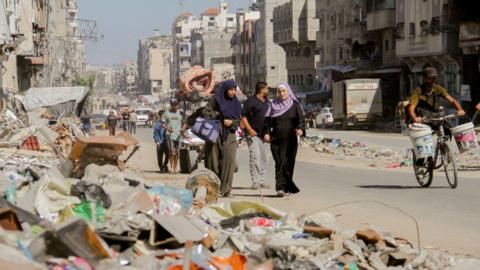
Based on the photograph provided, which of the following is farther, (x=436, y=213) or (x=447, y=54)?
(x=447, y=54)

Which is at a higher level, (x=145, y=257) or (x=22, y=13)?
(x=22, y=13)

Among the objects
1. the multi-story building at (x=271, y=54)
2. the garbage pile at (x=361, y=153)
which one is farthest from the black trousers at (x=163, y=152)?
the multi-story building at (x=271, y=54)

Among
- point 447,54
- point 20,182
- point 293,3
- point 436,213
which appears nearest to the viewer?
point 20,182

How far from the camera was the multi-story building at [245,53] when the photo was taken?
394ft

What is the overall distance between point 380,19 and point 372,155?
124 feet

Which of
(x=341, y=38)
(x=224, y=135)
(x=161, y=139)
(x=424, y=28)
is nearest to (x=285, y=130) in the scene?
(x=224, y=135)

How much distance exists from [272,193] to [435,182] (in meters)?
3.18

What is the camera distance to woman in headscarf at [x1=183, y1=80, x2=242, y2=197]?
13.8 m

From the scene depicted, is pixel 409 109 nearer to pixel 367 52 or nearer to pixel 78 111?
pixel 78 111

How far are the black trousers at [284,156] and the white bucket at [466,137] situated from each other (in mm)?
2568

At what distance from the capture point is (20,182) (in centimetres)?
891

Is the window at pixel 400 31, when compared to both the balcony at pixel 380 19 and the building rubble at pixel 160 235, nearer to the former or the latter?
the balcony at pixel 380 19

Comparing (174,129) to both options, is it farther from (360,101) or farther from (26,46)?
(360,101)

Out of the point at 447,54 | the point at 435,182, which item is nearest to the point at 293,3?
the point at 447,54
